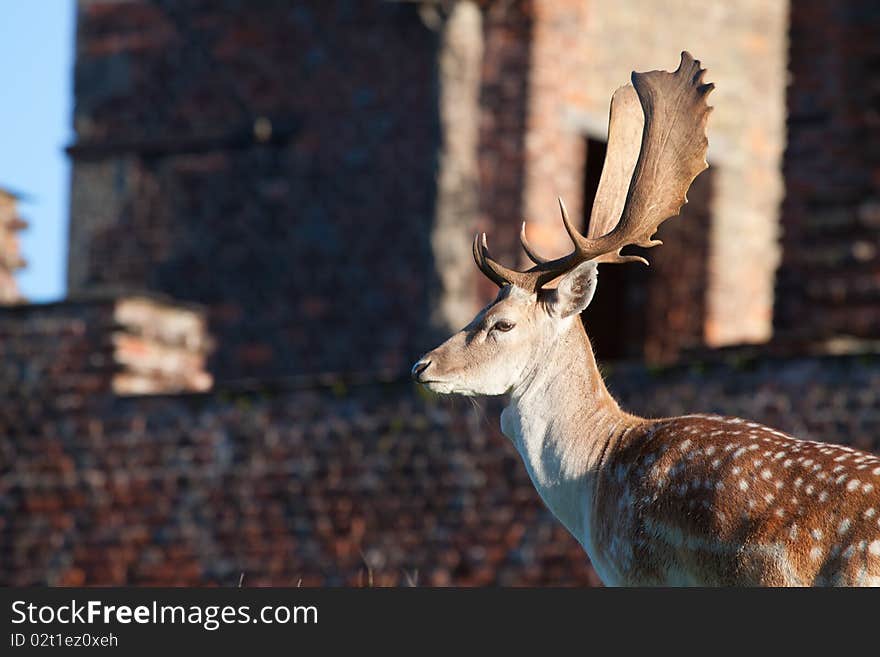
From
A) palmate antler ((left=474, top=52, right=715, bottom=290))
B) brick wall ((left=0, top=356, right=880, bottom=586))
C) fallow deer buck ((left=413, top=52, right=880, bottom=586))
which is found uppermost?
palmate antler ((left=474, top=52, right=715, bottom=290))

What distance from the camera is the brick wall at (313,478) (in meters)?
16.3

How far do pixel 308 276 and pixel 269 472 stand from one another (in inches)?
158

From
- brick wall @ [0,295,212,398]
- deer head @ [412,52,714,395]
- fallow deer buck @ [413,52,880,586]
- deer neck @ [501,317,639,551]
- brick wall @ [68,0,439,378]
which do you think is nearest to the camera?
fallow deer buck @ [413,52,880,586]

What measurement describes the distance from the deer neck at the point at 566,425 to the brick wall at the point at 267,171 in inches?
441

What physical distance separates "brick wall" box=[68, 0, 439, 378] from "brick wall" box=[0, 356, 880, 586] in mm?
2919

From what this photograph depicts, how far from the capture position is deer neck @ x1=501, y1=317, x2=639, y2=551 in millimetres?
9164

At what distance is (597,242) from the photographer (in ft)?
31.0

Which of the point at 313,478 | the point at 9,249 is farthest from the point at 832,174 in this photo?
the point at 9,249

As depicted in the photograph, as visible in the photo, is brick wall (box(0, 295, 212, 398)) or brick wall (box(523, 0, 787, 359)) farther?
brick wall (box(523, 0, 787, 359))

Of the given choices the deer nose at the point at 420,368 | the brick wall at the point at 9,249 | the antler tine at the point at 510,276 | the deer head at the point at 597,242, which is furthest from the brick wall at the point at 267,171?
the deer nose at the point at 420,368

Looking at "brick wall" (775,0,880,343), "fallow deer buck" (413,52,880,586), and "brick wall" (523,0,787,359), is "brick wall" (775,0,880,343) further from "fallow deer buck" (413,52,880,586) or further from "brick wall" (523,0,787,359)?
"fallow deer buck" (413,52,880,586)

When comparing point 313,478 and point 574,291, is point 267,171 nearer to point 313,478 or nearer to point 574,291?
point 313,478

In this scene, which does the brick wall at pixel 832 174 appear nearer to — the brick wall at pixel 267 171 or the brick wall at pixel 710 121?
the brick wall at pixel 710 121

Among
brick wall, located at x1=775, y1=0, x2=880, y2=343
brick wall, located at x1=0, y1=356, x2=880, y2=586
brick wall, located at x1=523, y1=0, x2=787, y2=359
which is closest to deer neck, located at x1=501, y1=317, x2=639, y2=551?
brick wall, located at x1=0, y1=356, x2=880, y2=586
